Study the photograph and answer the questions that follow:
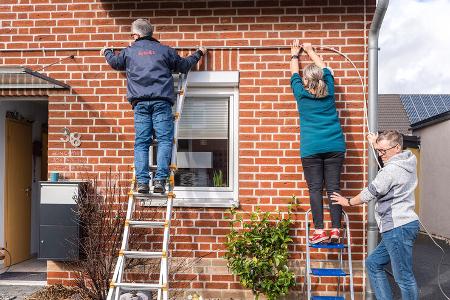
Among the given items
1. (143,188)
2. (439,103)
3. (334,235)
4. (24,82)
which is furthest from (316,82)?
(439,103)

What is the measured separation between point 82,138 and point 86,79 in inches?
26.6

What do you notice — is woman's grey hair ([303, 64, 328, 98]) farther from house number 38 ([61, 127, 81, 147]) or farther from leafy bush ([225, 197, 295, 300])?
house number 38 ([61, 127, 81, 147])

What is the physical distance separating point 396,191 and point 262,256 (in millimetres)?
1686

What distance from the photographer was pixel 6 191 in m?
7.82

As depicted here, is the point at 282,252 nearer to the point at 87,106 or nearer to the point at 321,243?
the point at 321,243

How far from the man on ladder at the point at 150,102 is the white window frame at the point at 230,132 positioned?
746mm

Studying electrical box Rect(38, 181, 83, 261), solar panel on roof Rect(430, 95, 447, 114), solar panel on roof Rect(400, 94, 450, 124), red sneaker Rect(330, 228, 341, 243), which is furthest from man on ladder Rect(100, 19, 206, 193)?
solar panel on roof Rect(400, 94, 450, 124)

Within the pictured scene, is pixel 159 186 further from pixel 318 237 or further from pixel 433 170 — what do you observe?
pixel 433 170

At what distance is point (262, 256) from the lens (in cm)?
597

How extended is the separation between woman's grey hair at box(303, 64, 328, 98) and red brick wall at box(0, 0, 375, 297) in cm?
55

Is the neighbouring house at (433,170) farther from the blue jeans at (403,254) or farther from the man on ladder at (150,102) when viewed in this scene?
the man on ladder at (150,102)

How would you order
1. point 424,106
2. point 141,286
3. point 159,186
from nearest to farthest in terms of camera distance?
1. point 141,286
2. point 159,186
3. point 424,106

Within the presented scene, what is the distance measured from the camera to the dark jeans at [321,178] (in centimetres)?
563

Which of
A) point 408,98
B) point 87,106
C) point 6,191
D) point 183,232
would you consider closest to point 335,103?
point 183,232
